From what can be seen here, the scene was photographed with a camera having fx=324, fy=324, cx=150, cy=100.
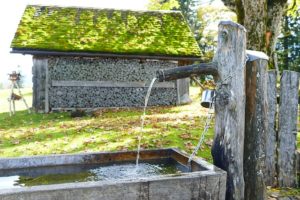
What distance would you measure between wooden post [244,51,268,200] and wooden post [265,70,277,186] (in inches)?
25.5

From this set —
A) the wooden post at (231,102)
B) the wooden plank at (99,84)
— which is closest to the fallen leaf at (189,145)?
the wooden post at (231,102)

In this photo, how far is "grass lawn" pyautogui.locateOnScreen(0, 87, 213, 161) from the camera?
23.4 feet

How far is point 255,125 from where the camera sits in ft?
12.4

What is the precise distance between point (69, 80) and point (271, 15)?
820 cm

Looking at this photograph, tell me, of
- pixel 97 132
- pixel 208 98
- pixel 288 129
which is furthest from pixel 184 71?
pixel 97 132

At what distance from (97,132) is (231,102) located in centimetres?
577

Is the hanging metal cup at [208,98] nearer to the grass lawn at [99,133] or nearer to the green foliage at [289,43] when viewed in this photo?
the grass lawn at [99,133]

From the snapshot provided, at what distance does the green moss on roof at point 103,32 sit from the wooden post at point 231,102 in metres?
10.4

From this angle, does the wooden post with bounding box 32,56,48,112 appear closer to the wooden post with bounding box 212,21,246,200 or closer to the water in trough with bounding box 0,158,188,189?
the water in trough with bounding box 0,158,188,189

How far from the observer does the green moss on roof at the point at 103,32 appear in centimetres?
1353

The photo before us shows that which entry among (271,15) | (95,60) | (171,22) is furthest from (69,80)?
(271,15)

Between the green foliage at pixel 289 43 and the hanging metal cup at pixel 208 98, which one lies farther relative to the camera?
the green foliage at pixel 289 43

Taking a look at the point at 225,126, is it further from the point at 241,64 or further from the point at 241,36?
the point at 241,36

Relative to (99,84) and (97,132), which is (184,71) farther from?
(99,84)
